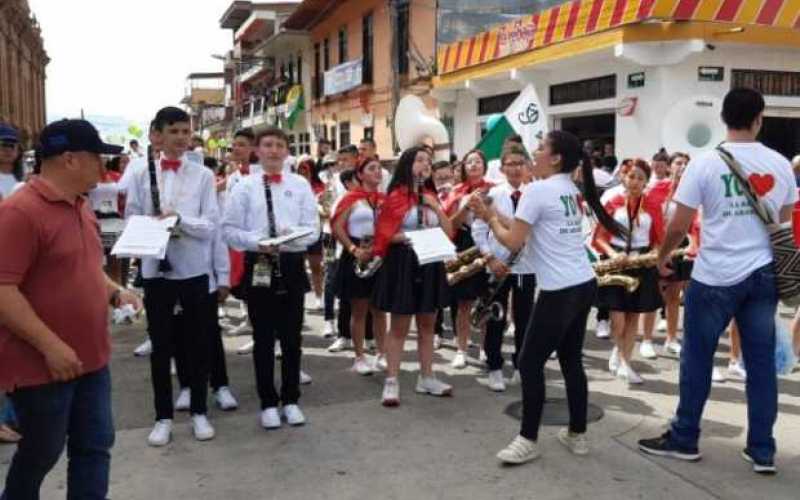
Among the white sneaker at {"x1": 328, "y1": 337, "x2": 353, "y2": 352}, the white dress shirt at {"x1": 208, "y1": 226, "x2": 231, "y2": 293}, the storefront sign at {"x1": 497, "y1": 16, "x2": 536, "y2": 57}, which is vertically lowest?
the white sneaker at {"x1": 328, "y1": 337, "x2": 353, "y2": 352}

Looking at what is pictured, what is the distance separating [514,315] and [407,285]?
2.94 feet

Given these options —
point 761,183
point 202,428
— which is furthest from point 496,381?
point 761,183

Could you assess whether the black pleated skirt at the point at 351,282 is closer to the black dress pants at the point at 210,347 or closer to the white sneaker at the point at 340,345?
the white sneaker at the point at 340,345

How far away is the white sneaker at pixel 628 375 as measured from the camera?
5992 millimetres

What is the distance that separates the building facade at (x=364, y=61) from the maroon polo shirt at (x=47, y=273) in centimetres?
1897

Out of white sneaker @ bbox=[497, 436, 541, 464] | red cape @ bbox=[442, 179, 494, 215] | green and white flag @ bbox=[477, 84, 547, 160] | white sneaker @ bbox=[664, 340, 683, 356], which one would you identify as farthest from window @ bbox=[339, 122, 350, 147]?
white sneaker @ bbox=[497, 436, 541, 464]

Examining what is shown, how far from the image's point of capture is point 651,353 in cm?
681

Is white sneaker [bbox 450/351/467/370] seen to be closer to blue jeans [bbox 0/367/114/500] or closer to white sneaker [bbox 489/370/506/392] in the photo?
white sneaker [bbox 489/370/506/392]

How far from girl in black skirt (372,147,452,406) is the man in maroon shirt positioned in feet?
8.60

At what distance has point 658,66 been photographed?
13.3 meters

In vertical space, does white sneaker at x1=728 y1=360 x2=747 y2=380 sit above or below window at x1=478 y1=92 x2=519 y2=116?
below

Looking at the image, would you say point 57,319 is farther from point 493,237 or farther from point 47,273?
point 493,237

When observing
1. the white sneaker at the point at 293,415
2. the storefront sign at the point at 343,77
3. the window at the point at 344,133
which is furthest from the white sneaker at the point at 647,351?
the window at the point at 344,133

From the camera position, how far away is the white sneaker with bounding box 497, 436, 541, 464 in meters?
4.28
